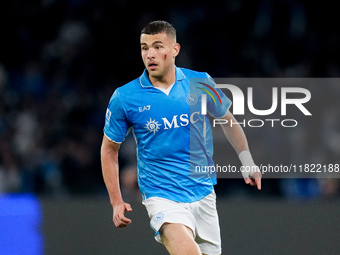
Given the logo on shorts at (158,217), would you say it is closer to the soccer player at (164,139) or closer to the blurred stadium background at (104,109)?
the soccer player at (164,139)

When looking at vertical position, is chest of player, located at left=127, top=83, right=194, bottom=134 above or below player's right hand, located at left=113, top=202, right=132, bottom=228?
above

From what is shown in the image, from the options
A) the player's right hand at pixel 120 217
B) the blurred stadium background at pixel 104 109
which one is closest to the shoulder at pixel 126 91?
the player's right hand at pixel 120 217

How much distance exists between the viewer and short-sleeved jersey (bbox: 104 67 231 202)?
4.89 metres

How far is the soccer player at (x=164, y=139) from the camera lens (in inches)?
191

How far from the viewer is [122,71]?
9.70 m

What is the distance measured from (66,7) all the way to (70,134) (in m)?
2.53

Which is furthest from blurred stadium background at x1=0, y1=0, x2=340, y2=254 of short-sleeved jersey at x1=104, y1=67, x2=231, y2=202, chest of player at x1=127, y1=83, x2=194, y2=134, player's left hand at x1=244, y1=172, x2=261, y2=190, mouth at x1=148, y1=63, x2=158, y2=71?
mouth at x1=148, y1=63, x2=158, y2=71

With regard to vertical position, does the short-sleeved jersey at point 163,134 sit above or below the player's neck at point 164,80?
below

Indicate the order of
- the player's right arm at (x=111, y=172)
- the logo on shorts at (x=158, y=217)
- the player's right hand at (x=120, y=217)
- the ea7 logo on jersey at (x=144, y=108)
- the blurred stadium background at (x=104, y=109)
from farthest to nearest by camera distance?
the blurred stadium background at (x=104, y=109), the ea7 logo on jersey at (x=144, y=108), the player's right arm at (x=111, y=172), the logo on shorts at (x=158, y=217), the player's right hand at (x=120, y=217)

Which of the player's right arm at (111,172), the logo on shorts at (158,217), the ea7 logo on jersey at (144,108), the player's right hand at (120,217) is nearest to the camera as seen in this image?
the player's right hand at (120,217)

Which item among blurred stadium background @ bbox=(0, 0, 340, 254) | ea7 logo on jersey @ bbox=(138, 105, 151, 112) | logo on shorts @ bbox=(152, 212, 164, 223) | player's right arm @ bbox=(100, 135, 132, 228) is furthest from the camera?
blurred stadium background @ bbox=(0, 0, 340, 254)

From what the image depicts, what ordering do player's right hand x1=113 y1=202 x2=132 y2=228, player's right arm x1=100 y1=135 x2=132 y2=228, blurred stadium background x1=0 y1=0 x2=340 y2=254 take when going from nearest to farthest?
player's right hand x1=113 y1=202 x2=132 y2=228, player's right arm x1=100 y1=135 x2=132 y2=228, blurred stadium background x1=0 y1=0 x2=340 y2=254

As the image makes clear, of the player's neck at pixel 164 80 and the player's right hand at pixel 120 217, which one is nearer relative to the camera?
the player's right hand at pixel 120 217

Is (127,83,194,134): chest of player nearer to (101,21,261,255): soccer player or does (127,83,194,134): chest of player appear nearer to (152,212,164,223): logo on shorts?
(101,21,261,255): soccer player
